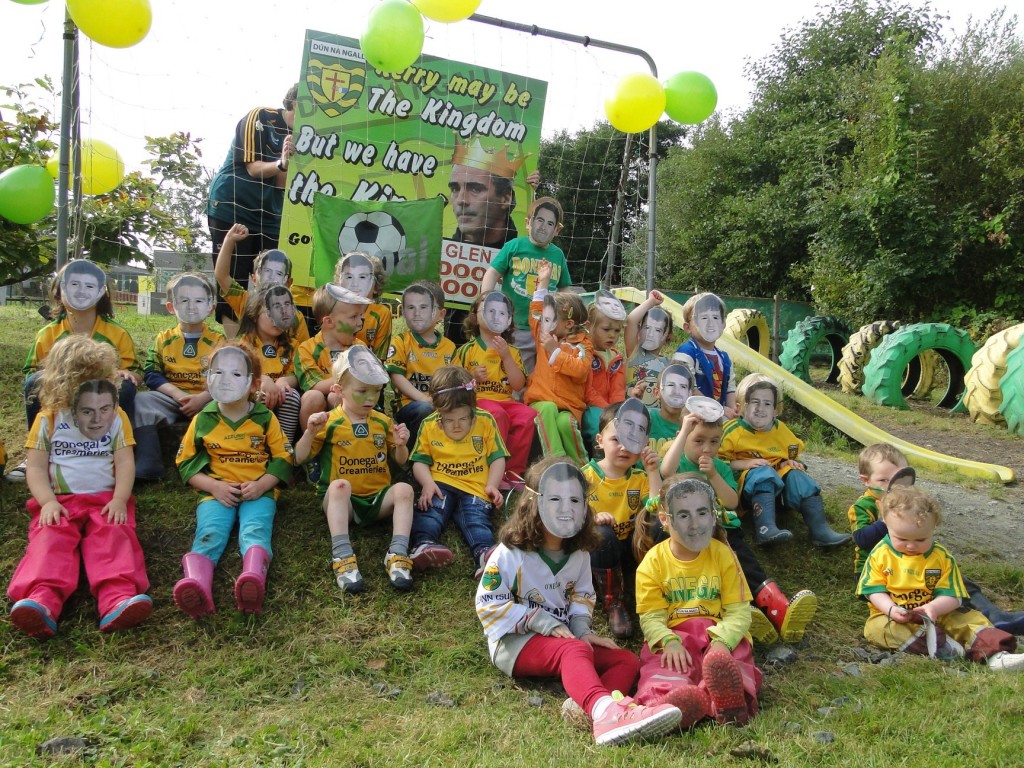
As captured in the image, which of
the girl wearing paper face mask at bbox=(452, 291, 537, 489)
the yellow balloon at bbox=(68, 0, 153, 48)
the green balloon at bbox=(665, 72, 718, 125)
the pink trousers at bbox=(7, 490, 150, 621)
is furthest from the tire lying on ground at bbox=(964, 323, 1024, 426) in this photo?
the pink trousers at bbox=(7, 490, 150, 621)

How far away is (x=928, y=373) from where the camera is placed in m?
12.0

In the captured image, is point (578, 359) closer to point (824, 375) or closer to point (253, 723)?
point (253, 723)

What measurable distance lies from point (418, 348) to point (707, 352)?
5.83 feet

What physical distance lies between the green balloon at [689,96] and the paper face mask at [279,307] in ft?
11.4

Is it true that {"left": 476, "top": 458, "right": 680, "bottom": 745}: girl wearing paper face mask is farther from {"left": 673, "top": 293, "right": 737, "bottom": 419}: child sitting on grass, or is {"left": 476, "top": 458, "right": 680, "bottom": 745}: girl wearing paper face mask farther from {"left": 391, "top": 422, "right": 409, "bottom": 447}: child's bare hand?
{"left": 673, "top": 293, "right": 737, "bottom": 419}: child sitting on grass

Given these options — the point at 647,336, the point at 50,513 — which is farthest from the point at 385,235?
the point at 50,513

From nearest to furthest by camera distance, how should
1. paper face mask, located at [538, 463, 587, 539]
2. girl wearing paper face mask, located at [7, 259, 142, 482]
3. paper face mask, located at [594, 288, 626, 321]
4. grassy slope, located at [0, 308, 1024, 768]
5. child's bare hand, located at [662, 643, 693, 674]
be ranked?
grassy slope, located at [0, 308, 1024, 768] < child's bare hand, located at [662, 643, 693, 674] < paper face mask, located at [538, 463, 587, 539] < girl wearing paper face mask, located at [7, 259, 142, 482] < paper face mask, located at [594, 288, 626, 321]

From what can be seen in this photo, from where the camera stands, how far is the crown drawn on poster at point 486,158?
6645 millimetres

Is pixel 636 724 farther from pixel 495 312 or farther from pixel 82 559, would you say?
pixel 495 312

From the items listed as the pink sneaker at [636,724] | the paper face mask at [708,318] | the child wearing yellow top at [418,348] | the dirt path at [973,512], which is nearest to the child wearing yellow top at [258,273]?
the child wearing yellow top at [418,348]

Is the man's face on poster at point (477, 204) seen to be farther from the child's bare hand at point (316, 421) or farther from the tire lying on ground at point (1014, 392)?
the tire lying on ground at point (1014, 392)

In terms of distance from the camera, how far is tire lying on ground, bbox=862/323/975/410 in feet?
34.7

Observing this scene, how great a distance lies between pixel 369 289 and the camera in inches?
201

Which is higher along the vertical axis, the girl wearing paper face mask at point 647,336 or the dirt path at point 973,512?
the girl wearing paper face mask at point 647,336
